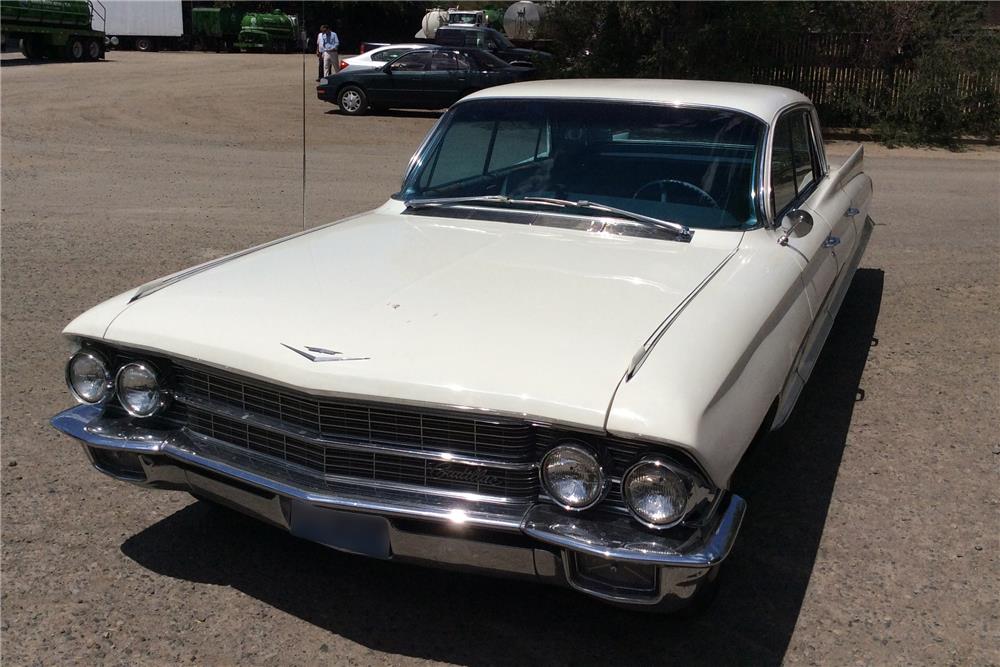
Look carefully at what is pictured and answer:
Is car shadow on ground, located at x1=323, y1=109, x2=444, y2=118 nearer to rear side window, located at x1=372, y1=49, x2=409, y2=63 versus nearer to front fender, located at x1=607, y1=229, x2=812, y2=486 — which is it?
rear side window, located at x1=372, y1=49, x2=409, y2=63

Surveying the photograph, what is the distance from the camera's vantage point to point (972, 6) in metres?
18.2

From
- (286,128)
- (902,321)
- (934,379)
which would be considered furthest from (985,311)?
(286,128)

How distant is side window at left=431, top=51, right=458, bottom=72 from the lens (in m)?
19.0

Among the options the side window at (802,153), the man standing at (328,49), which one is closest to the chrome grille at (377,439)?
the side window at (802,153)

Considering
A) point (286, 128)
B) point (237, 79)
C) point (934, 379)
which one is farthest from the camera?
point (237, 79)

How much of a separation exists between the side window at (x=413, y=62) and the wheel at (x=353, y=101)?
0.90m

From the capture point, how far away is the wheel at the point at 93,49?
1353 inches

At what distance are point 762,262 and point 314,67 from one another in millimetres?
30831

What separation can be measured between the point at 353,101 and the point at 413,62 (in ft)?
4.92

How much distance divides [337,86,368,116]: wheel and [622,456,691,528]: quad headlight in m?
18.0

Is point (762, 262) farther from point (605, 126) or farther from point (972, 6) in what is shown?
point (972, 6)

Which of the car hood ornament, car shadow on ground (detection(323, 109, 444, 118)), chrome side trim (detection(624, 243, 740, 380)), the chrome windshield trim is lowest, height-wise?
car shadow on ground (detection(323, 109, 444, 118))

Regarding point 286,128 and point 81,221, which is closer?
point 81,221

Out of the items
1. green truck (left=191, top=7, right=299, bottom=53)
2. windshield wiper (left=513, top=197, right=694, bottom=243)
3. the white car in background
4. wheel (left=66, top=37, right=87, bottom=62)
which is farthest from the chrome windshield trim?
green truck (left=191, top=7, right=299, bottom=53)
